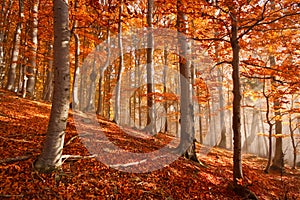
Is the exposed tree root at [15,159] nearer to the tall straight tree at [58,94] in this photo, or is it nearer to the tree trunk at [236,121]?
the tall straight tree at [58,94]

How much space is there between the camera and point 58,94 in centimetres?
408

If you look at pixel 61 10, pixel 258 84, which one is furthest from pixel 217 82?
pixel 61 10

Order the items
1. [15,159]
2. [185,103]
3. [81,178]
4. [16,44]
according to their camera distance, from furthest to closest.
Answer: [16,44] → [185,103] → [81,178] → [15,159]

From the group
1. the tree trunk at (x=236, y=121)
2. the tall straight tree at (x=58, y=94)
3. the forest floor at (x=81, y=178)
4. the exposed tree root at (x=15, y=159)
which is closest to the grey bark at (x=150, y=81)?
the forest floor at (x=81, y=178)

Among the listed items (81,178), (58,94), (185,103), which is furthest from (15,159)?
(185,103)

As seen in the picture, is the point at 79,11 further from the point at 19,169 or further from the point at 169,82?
the point at 169,82

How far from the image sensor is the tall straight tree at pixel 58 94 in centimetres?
407

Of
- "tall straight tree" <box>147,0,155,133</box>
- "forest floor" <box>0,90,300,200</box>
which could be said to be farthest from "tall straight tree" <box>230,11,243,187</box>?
"tall straight tree" <box>147,0,155,133</box>

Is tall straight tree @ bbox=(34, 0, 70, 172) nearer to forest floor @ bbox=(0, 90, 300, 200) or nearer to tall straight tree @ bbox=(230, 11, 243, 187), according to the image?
forest floor @ bbox=(0, 90, 300, 200)

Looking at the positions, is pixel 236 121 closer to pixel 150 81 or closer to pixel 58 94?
pixel 58 94

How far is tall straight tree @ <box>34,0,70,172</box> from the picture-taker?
4074 millimetres

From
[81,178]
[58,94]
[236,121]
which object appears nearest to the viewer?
[58,94]

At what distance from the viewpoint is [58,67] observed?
4090 mm

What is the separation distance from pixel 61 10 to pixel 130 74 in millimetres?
22326
